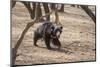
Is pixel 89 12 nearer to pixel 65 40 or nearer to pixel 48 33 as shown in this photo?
pixel 65 40

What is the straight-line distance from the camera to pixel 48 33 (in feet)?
6.84

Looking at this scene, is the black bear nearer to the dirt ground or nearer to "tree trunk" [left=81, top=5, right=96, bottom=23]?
the dirt ground

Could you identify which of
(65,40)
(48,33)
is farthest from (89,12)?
(48,33)

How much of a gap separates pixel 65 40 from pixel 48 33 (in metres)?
0.23

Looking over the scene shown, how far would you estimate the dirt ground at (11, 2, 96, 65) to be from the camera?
1.97m

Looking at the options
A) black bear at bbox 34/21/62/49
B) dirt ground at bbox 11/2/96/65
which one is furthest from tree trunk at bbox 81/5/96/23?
black bear at bbox 34/21/62/49

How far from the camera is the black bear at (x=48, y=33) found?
6.71ft

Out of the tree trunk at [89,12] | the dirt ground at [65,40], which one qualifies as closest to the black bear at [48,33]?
the dirt ground at [65,40]

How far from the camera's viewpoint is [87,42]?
7.36ft

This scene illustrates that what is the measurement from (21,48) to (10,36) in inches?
7.1

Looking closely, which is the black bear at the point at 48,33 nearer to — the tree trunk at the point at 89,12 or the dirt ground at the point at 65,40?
the dirt ground at the point at 65,40

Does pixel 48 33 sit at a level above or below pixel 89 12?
below

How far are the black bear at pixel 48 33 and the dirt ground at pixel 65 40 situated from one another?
45 mm

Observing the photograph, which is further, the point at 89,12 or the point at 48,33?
the point at 89,12
